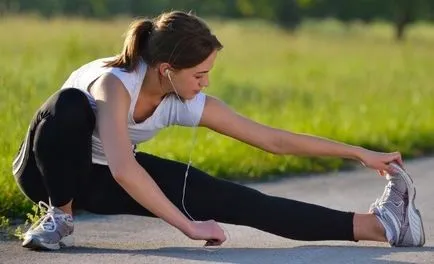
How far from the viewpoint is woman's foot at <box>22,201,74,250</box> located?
5.05 metres

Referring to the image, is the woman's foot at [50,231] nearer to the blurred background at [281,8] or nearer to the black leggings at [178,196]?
the black leggings at [178,196]

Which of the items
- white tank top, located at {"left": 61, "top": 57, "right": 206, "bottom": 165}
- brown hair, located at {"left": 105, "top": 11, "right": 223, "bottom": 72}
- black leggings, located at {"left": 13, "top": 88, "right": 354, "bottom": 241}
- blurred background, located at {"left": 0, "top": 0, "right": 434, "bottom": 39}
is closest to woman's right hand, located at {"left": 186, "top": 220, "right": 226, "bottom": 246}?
black leggings, located at {"left": 13, "top": 88, "right": 354, "bottom": 241}

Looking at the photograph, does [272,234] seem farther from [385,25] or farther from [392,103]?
[385,25]

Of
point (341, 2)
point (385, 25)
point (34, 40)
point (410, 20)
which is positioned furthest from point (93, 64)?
point (385, 25)

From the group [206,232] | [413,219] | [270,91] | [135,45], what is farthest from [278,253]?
[270,91]

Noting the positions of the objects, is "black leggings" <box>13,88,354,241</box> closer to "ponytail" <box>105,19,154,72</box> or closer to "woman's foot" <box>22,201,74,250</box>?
"woman's foot" <box>22,201,74,250</box>

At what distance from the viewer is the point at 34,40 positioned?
1861 centimetres

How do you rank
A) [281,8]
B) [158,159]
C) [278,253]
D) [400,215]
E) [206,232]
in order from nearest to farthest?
[206,232]
[278,253]
[400,215]
[158,159]
[281,8]

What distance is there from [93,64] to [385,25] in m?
51.6

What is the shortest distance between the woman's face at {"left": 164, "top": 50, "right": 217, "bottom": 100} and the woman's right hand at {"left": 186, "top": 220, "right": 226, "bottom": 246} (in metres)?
0.55

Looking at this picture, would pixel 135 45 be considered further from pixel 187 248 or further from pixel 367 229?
pixel 367 229

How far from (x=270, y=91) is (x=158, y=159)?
9680mm

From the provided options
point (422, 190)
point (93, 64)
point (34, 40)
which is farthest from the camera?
point (34, 40)

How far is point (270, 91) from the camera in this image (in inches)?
592
